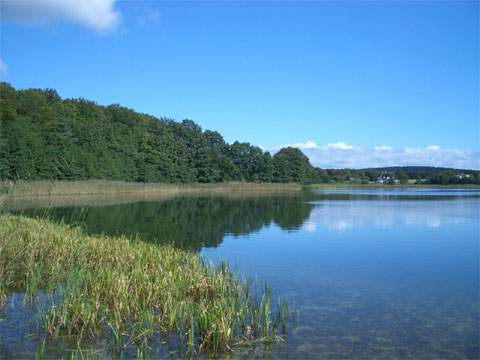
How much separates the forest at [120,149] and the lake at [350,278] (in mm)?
19882

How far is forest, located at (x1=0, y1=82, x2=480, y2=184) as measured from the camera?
47.8 m

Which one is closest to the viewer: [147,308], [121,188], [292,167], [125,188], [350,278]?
[147,308]

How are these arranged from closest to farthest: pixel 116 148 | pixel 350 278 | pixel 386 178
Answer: pixel 350 278, pixel 116 148, pixel 386 178

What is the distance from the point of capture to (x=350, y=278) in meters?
11.1

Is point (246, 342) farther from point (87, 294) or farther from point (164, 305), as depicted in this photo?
point (87, 294)

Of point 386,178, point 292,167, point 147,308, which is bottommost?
point 147,308

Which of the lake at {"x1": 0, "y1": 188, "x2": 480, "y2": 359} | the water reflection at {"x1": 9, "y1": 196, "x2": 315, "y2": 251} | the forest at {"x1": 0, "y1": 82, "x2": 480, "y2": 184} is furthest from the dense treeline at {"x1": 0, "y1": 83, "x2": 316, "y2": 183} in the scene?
the lake at {"x1": 0, "y1": 188, "x2": 480, "y2": 359}

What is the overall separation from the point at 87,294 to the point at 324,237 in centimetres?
1330

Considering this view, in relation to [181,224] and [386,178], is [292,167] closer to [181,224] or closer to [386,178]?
[386,178]

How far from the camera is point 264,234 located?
20000 millimetres

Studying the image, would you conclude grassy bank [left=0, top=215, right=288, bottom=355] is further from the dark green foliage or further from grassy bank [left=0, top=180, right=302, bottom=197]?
the dark green foliage

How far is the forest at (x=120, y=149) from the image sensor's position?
47.8m

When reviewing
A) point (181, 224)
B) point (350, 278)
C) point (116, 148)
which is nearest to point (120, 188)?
point (116, 148)

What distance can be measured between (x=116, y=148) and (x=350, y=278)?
64611 mm
